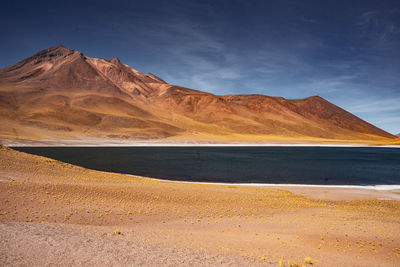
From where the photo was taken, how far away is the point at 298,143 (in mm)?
143625

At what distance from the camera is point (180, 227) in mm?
11758

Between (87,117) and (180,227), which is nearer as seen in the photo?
(180,227)

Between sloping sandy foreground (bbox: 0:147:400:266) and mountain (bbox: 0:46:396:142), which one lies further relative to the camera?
mountain (bbox: 0:46:396:142)

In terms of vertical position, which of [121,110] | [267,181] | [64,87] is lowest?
[267,181]

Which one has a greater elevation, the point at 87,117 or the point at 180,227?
the point at 87,117

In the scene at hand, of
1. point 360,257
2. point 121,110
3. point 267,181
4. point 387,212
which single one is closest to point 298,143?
point 121,110

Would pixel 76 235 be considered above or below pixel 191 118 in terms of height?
below

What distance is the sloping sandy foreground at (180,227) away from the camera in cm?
676

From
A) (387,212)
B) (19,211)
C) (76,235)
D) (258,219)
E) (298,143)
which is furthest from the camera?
(298,143)

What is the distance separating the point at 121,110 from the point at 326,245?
165863mm

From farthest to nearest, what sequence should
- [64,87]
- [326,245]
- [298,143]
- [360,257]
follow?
[64,87] < [298,143] < [326,245] < [360,257]

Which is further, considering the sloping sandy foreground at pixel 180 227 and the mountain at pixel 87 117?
the mountain at pixel 87 117

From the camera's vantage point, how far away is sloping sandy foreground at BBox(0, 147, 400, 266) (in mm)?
6758

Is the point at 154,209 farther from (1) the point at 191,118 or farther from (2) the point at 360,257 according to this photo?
(1) the point at 191,118
